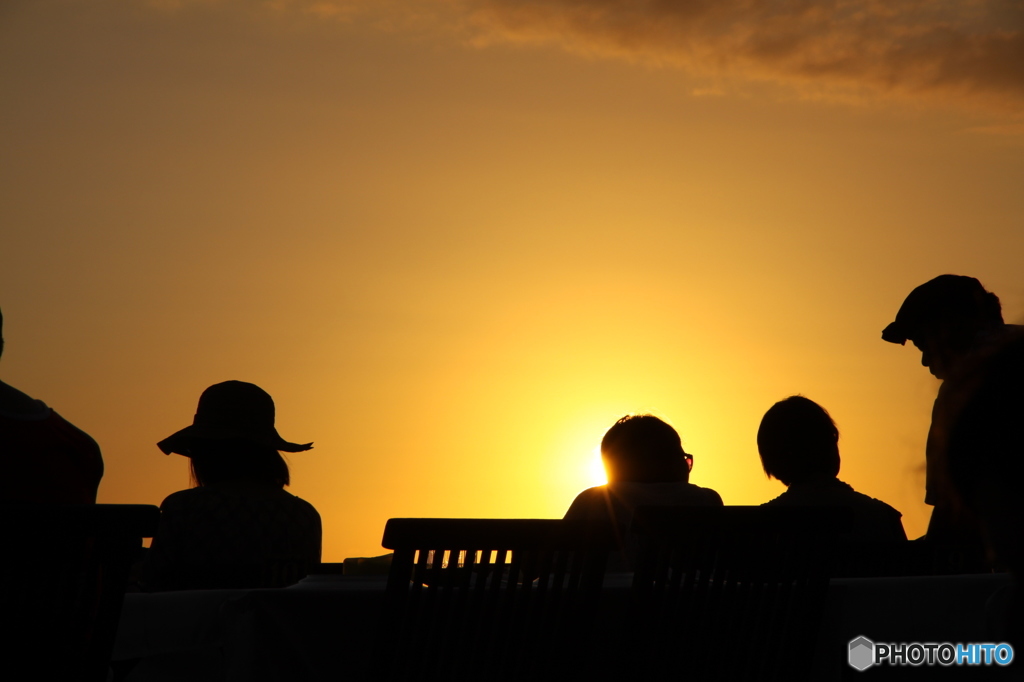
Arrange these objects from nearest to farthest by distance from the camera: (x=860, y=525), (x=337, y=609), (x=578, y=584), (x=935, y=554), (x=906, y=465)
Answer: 1. (x=906, y=465)
2. (x=578, y=584)
3. (x=337, y=609)
4. (x=935, y=554)
5. (x=860, y=525)

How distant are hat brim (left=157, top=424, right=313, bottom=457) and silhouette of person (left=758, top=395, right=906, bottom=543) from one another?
151 cm

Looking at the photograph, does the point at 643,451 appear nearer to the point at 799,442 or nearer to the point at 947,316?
the point at 799,442

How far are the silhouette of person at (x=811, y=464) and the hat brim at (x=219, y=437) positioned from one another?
1514 mm

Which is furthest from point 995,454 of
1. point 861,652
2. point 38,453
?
point 38,453

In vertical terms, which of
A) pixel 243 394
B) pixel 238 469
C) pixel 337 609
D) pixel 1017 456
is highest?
pixel 243 394

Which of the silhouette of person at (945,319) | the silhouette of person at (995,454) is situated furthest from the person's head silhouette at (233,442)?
the silhouette of person at (995,454)

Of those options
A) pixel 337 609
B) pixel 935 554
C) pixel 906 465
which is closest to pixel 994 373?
pixel 906 465

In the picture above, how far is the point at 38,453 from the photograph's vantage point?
192 centimetres

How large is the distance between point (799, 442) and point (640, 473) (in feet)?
1.71

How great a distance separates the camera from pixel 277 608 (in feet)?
5.89

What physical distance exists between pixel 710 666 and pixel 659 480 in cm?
137

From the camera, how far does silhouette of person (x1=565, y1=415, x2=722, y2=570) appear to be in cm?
305

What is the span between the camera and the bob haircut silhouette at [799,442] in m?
3.30

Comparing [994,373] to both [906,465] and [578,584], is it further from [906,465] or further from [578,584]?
[578,584]
